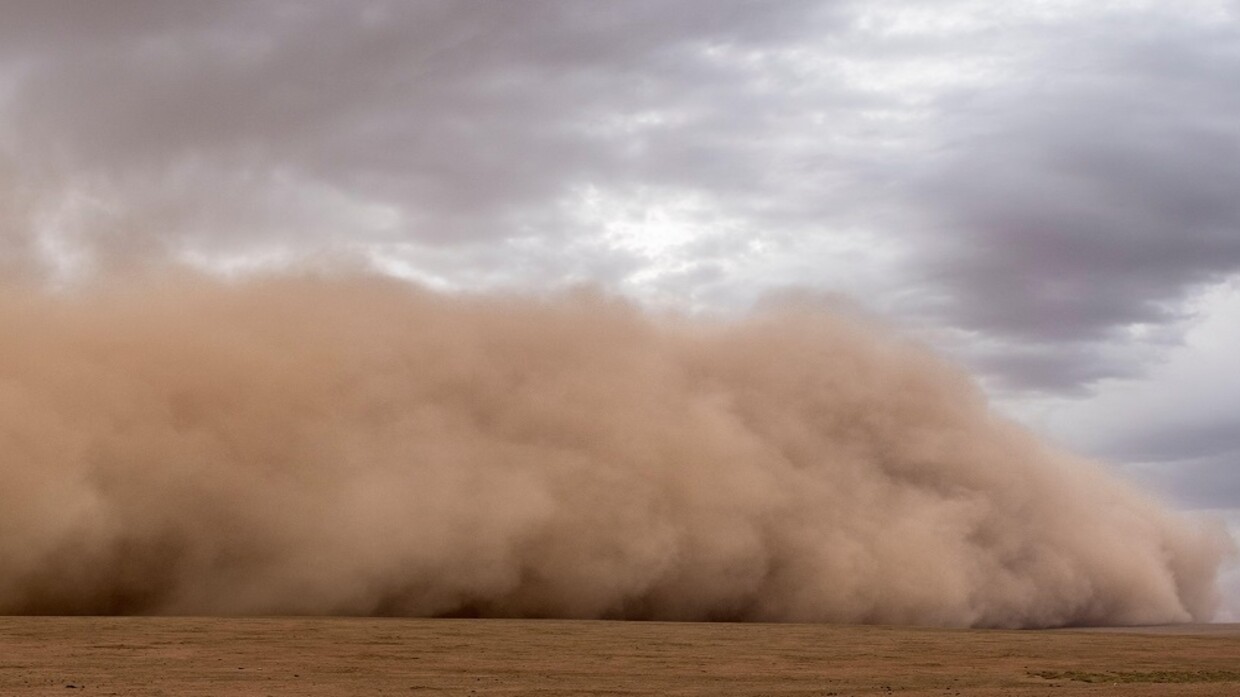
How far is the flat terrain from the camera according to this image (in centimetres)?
2233

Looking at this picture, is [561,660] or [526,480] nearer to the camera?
[561,660]

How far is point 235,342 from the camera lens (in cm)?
4666

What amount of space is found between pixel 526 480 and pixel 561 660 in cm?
1930

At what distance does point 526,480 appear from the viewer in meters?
46.6

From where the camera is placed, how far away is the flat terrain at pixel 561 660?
73.3 ft

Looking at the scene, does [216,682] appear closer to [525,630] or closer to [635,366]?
[525,630]

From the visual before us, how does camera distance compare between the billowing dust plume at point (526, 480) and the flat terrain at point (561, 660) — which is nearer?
the flat terrain at point (561, 660)

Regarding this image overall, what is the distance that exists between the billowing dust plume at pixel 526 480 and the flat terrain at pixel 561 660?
5.74 metres

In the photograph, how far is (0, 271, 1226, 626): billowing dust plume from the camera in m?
40.0

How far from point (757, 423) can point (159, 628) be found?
3123 cm

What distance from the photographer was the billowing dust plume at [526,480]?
131ft

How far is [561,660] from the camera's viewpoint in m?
27.5

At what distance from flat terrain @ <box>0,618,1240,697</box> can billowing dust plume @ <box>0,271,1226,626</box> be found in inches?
226

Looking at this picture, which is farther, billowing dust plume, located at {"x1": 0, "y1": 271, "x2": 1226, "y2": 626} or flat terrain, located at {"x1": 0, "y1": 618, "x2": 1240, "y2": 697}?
billowing dust plume, located at {"x1": 0, "y1": 271, "x2": 1226, "y2": 626}
